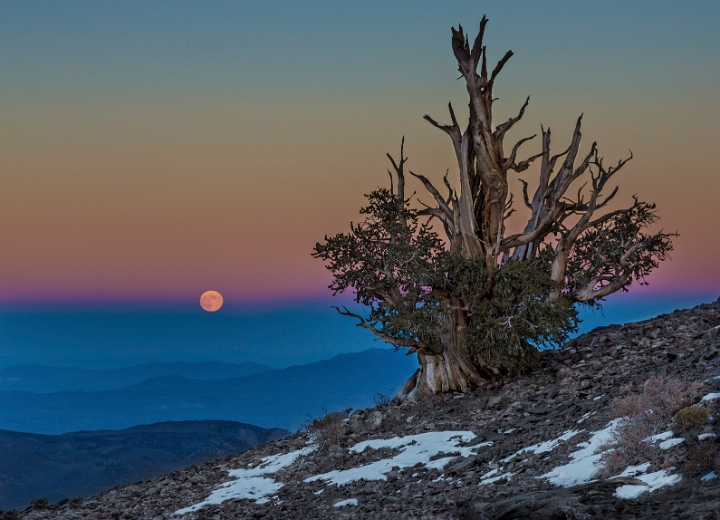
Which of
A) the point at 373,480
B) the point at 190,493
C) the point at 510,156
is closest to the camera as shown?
the point at 373,480

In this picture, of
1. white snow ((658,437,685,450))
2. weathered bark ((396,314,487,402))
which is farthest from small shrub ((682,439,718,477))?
weathered bark ((396,314,487,402))

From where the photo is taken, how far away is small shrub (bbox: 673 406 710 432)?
10328 millimetres

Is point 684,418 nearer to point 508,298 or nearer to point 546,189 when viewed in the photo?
point 508,298

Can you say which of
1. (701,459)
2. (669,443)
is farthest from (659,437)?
(701,459)

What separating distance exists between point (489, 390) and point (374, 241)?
17.5 feet

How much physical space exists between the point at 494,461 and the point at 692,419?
3.57 meters

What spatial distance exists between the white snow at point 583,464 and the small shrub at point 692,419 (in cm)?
110

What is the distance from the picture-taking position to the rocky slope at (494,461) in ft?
30.2

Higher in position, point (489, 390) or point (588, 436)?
point (489, 390)

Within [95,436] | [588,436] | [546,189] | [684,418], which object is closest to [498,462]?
[588,436]

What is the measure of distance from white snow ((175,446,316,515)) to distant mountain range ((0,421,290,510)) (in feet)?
64.1

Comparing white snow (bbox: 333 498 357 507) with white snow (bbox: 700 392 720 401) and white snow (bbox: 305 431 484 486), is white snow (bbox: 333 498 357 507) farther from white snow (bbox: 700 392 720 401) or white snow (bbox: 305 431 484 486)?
white snow (bbox: 700 392 720 401)

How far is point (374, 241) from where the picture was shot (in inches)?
851

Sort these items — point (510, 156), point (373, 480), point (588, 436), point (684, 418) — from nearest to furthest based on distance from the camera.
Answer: point (684, 418), point (588, 436), point (373, 480), point (510, 156)
